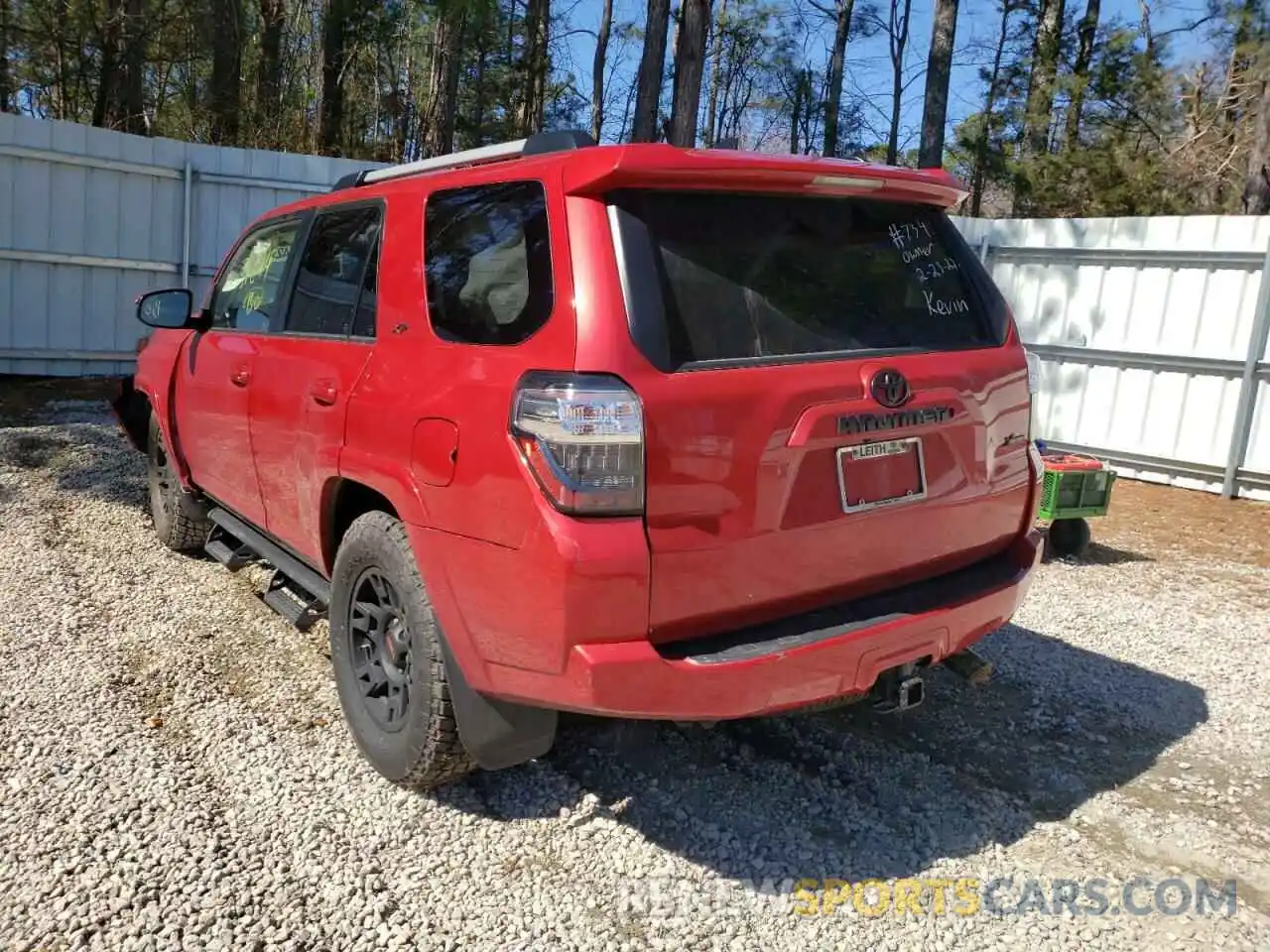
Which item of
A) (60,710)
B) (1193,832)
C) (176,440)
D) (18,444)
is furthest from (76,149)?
(1193,832)

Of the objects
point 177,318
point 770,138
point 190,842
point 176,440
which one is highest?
point 770,138

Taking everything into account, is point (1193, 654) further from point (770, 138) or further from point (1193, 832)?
point (770, 138)

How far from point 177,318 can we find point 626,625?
329 cm

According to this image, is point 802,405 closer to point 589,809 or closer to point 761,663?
point 761,663

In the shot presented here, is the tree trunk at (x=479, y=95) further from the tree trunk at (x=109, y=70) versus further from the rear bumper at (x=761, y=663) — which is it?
the rear bumper at (x=761, y=663)

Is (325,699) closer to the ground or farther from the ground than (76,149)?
closer to the ground

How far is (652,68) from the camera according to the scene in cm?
1435

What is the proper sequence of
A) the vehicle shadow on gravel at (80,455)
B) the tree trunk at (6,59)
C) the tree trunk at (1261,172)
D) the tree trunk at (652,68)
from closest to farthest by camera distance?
the vehicle shadow on gravel at (80,455), the tree trunk at (1261,172), the tree trunk at (6,59), the tree trunk at (652,68)

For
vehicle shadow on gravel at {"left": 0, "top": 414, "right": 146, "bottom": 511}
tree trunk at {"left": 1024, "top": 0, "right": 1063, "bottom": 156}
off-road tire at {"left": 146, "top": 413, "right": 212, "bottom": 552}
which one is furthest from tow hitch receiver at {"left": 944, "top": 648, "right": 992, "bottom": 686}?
tree trunk at {"left": 1024, "top": 0, "right": 1063, "bottom": 156}

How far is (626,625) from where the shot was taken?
243 centimetres

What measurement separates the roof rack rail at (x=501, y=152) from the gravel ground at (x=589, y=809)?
1922 millimetres

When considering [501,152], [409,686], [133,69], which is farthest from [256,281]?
[133,69]

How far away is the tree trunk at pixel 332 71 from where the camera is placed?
1666 centimetres

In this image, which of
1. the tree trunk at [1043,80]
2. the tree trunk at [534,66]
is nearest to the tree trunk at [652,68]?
the tree trunk at [1043,80]
